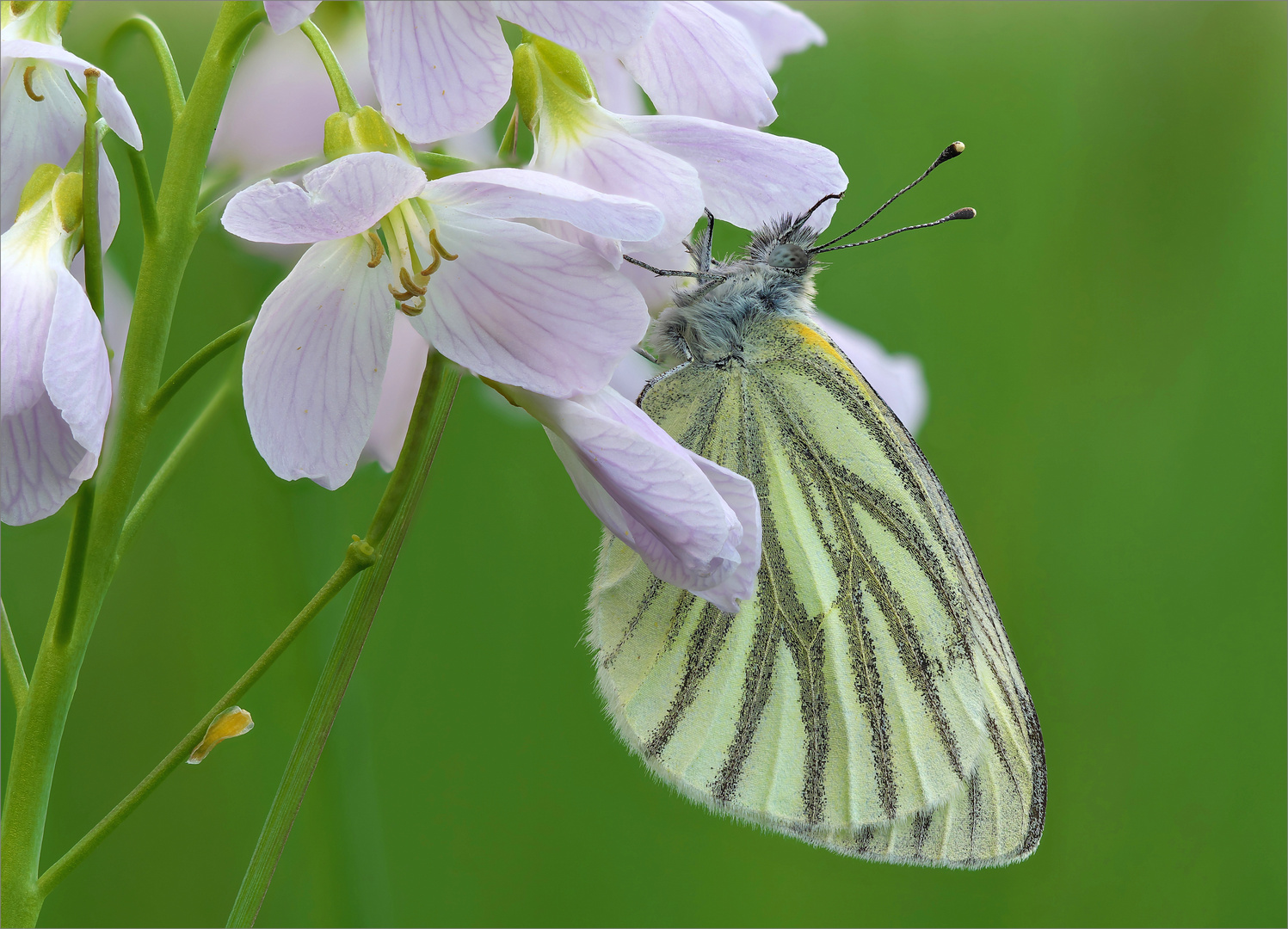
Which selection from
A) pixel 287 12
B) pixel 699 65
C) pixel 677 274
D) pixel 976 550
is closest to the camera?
pixel 287 12

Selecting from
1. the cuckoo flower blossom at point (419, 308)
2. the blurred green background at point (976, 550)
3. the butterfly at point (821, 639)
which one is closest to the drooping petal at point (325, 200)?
the cuckoo flower blossom at point (419, 308)

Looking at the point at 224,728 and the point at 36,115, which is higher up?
the point at 36,115

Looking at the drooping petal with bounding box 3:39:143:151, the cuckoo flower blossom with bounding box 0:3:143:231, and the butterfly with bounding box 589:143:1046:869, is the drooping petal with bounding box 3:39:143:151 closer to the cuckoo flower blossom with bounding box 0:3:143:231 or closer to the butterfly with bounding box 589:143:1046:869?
the cuckoo flower blossom with bounding box 0:3:143:231

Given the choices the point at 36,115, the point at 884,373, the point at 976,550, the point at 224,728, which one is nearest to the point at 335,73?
Result: the point at 36,115

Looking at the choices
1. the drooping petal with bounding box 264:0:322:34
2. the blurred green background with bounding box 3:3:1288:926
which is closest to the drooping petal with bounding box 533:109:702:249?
the drooping petal with bounding box 264:0:322:34

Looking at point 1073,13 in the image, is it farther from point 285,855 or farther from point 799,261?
point 285,855

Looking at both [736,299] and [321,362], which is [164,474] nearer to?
[321,362]

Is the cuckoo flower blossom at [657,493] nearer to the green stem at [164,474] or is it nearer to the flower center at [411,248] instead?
the flower center at [411,248]

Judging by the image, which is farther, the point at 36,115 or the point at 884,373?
the point at 884,373
